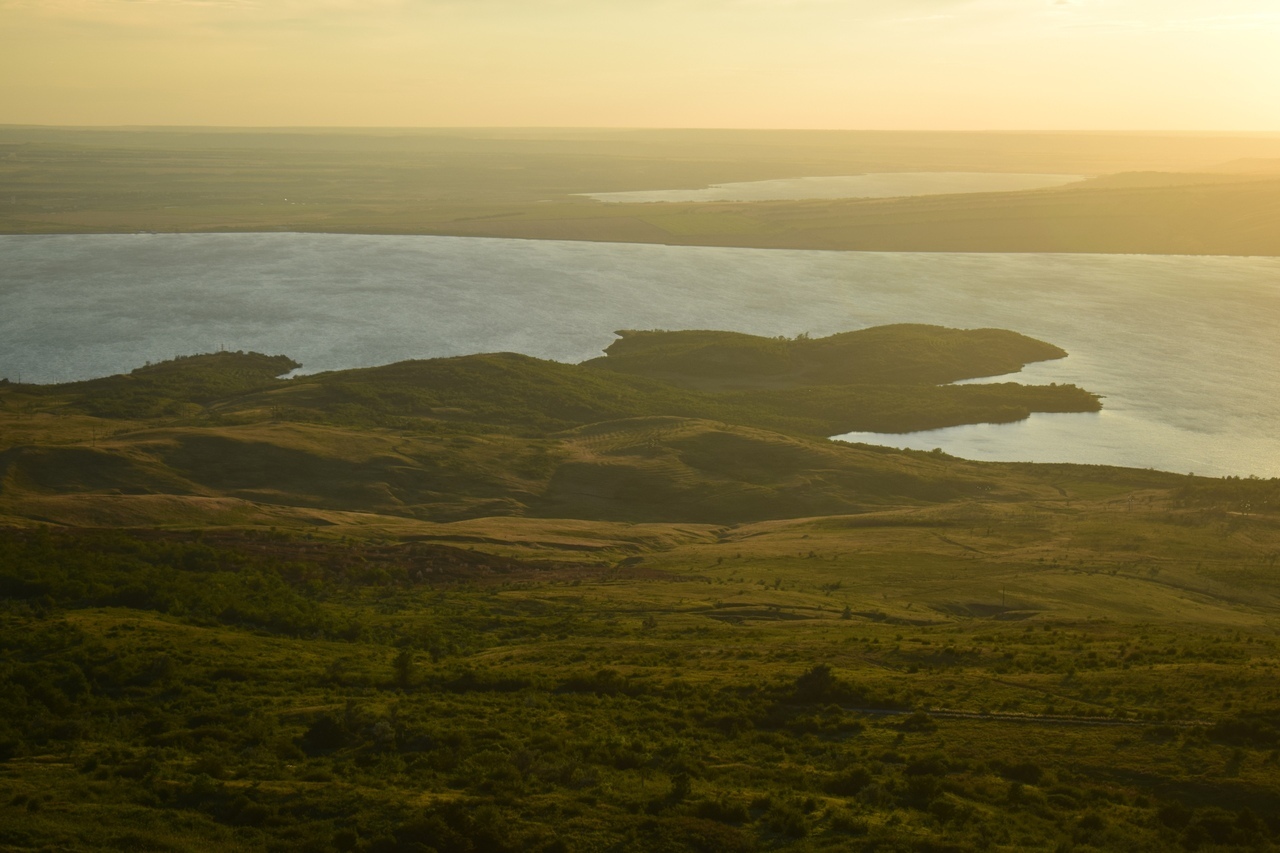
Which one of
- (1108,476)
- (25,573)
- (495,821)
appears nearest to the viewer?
(495,821)

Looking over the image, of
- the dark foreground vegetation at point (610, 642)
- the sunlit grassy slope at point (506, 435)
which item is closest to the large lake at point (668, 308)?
the sunlit grassy slope at point (506, 435)

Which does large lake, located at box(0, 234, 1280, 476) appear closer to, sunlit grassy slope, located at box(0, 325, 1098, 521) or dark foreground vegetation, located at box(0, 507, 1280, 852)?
sunlit grassy slope, located at box(0, 325, 1098, 521)

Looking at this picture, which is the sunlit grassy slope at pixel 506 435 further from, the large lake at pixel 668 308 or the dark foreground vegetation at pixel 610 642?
the large lake at pixel 668 308

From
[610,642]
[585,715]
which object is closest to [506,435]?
[610,642]

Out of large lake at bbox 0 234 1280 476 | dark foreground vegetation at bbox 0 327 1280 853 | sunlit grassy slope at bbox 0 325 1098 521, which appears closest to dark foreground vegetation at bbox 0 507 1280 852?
dark foreground vegetation at bbox 0 327 1280 853

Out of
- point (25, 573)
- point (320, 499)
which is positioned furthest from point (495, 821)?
point (320, 499)

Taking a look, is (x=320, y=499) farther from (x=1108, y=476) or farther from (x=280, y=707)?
(x=1108, y=476)

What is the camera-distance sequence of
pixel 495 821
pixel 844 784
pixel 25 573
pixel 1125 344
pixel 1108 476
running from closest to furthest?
pixel 495 821
pixel 844 784
pixel 25 573
pixel 1108 476
pixel 1125 344
